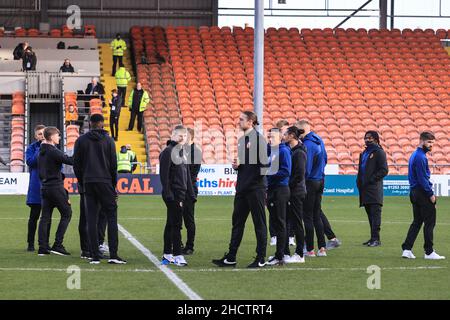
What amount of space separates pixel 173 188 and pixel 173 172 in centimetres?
24

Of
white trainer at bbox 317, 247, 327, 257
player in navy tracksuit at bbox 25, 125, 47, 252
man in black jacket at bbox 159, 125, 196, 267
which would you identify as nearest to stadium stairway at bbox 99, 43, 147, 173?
player in navy tracksuit at bbox 25, 125, 47, 252

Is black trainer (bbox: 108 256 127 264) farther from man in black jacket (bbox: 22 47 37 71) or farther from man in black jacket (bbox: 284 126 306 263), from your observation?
man in black jacket (bbox: 22 47 37 71)

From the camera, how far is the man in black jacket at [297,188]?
1447 centimetres

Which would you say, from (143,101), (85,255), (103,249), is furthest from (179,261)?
(143,101)

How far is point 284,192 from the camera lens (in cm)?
1406

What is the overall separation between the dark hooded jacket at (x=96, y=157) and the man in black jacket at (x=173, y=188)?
0.79 m

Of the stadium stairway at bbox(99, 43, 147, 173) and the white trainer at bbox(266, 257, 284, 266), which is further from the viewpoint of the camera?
the stadium stairway at bbox(99, 43, 147, 173)

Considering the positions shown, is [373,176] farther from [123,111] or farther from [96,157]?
[123,111]

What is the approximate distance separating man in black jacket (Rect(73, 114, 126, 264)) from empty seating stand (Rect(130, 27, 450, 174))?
69.1 feet

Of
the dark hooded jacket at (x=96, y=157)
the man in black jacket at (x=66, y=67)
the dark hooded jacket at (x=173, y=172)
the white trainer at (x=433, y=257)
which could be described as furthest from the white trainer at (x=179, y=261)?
the man in black jacket at (x=66, y=67)

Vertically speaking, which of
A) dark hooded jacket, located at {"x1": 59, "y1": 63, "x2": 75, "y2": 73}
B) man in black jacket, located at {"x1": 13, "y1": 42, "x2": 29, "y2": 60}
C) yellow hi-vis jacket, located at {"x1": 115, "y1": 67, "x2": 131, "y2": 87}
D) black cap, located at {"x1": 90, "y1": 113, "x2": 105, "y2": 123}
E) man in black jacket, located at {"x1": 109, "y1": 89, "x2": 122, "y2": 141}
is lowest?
black cap, located at {"x1": 90, "y1": 113, "x2": 105, "y2": 123}

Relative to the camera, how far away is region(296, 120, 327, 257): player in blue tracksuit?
15.5 meters

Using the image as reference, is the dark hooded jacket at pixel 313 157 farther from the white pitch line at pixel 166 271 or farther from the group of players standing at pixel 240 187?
the white pitch line at pixel 166 271

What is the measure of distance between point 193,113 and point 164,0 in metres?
10.9
